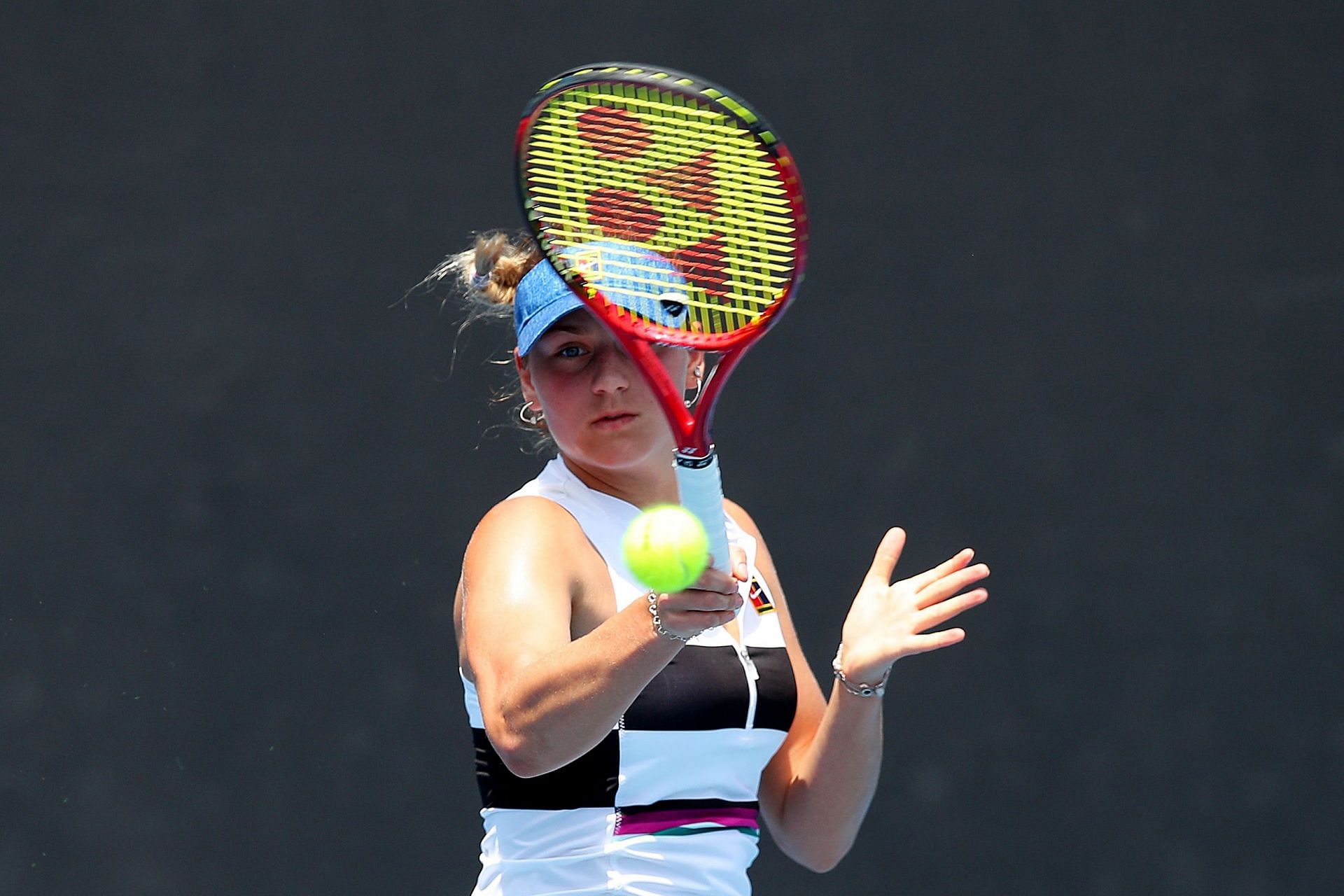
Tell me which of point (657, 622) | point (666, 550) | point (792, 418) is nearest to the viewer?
point (666, 550)

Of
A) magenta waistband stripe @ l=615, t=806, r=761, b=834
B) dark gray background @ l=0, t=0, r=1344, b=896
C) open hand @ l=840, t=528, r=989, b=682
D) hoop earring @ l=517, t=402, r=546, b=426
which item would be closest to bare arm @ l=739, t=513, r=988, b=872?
open hand @ l=840, t=528, r=989, b=682

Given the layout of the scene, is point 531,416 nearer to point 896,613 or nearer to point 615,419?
point 615,419

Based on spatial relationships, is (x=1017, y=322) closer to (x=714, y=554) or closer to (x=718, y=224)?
(x=718, y=224)

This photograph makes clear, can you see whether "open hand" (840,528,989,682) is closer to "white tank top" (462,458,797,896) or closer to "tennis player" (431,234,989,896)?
"tennis player" (431,234,989,896)

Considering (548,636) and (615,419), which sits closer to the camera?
(548,636)

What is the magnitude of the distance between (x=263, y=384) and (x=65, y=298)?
40 cm

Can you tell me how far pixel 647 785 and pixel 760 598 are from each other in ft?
1.05

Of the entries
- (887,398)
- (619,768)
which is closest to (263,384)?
(887,398)

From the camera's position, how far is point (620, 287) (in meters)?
1.85

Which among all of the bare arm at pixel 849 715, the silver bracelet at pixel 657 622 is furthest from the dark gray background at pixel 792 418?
the silver bracelet at pixel 657 622

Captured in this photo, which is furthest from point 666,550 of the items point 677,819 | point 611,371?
point 677,819

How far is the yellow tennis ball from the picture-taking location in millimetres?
1518

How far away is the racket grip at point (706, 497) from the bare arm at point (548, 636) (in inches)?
0.9

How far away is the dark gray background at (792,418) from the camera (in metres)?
3.34
